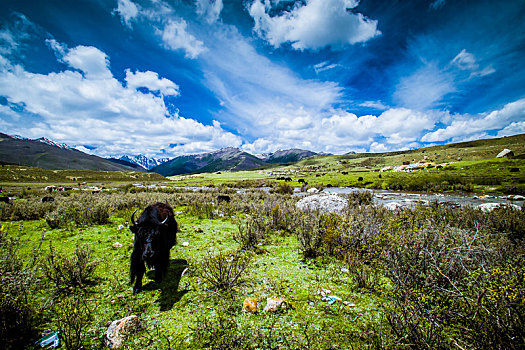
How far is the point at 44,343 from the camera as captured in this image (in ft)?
10.8

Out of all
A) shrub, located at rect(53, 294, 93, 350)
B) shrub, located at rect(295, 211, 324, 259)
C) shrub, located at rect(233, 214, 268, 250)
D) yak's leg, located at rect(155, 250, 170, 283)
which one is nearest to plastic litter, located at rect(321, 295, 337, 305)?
shrub, located at rect(295, 211, 324, 259)

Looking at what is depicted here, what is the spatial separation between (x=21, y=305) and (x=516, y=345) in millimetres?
7749

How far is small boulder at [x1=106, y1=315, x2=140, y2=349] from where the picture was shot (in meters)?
3.44

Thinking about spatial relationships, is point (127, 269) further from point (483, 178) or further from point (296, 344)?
point (483, 178)

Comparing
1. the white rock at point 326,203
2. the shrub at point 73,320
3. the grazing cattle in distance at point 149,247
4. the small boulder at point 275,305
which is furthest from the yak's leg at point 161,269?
the white rock at point 326,203

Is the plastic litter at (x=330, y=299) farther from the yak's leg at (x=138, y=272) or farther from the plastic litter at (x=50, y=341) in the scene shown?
the plastic litter at (x=50, y=341)

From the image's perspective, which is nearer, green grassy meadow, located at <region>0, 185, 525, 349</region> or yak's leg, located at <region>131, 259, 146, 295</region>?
green grassy meadow, located at <region>0, 185, 525, 349</region>

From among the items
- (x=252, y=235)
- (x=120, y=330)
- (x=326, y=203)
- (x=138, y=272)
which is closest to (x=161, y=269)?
(x=138, y=272)

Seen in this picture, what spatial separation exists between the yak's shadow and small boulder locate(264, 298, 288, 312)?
228 centimetres

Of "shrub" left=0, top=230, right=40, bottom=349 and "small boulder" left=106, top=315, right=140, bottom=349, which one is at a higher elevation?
"shrub" left=0, top=230, right=40, bottom=349

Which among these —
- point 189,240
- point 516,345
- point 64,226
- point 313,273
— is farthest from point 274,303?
point 64,226

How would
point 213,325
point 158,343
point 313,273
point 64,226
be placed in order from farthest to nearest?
point 64,226
point 313,273
point 213,325
point 158,343

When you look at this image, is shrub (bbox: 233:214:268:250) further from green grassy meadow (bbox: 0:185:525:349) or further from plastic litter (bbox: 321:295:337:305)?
plastic litter (bbox: 321:295:337:305)

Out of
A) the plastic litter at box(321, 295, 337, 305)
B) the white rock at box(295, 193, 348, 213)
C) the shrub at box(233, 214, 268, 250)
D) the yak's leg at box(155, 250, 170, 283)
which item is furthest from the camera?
the white rock at box(295, 193, 348, 213)
